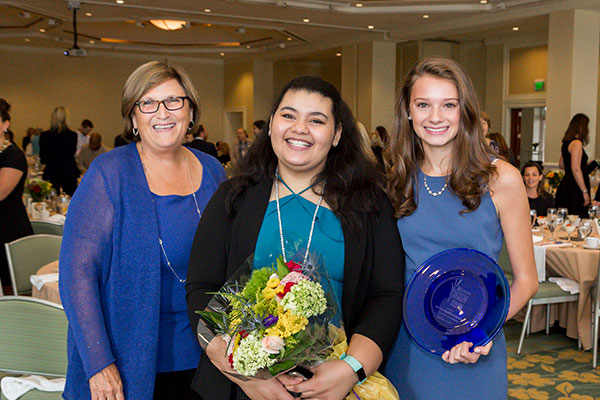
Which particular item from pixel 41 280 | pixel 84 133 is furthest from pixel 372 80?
pixel 41 280

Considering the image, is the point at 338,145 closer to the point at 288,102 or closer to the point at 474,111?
the point at 288,102

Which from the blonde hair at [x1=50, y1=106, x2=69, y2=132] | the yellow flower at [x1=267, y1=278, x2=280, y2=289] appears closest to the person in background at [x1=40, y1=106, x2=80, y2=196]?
the blonde hair at [x1=50, y1=106, x2=69, y2=132]

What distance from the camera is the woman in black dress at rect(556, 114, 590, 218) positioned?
734 cm

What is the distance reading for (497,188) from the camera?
184 centimetres

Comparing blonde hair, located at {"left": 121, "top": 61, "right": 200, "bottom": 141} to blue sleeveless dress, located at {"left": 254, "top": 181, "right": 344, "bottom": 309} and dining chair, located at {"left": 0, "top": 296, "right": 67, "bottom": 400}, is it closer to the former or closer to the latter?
blue sleeveless dress, located at {"left": 254, "top": 181, "right": 344, "bottom": 309}

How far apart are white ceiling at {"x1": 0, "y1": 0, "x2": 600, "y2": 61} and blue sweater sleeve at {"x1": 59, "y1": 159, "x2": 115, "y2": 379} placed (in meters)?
8.38

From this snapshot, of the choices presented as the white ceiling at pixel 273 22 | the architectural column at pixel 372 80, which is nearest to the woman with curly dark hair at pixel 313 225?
the white ceiling at pixel 273 22

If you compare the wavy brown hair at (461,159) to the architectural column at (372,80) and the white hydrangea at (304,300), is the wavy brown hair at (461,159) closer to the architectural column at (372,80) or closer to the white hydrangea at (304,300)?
the white hydrangea at (304,300)

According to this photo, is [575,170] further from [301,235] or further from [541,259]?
[301,235]

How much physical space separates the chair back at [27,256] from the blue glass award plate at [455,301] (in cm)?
272

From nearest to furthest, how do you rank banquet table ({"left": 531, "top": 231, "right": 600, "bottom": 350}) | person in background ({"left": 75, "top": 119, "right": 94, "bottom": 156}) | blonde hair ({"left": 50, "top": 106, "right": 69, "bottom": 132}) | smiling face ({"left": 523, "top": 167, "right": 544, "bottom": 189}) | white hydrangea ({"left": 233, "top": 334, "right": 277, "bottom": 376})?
white hydrangea ({"left": 233, "top": 334, "right": 277, "bottom": 376})
banquet table ({"left": 531, "top": 231, "right": 600, "bottom": 350})
smiling face ({"left": 523, "top": 167, "right": 544, "bottom": 189})
blonde hair ({"left": 50, "top": 106, "right": 69, "bottom": 132})
person in background ({"left": 75, "top": 119, "right": 94, "bottom": 156})

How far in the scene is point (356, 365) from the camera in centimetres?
154

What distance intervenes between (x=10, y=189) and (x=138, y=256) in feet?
8.98

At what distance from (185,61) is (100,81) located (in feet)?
8.70
